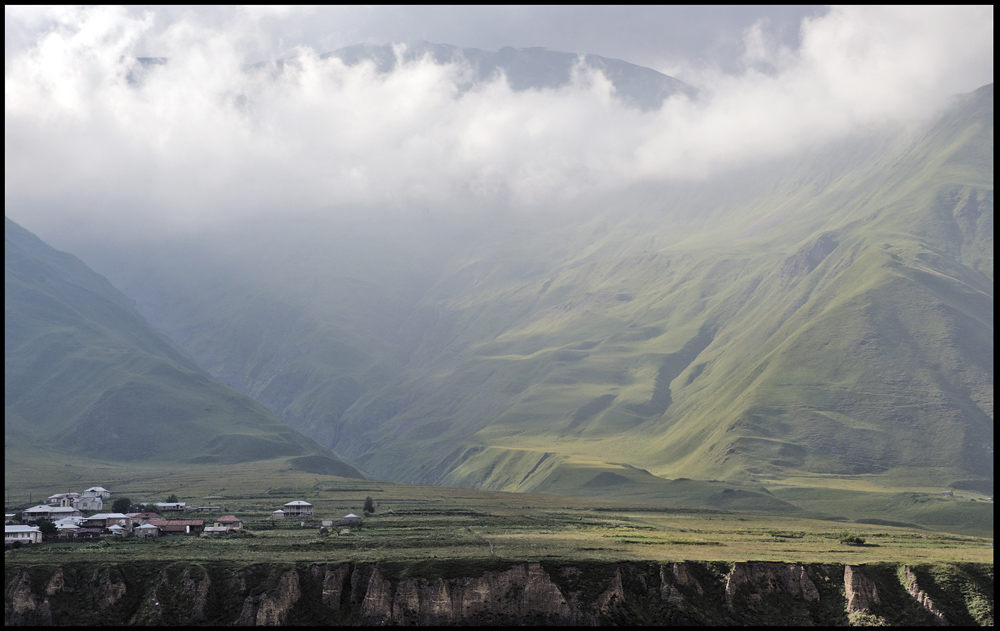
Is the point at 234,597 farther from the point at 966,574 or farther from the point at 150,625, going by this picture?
the point at 966,574

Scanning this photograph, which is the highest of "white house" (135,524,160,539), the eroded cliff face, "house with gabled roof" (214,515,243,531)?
"house with gabled roof" (214,515,243,531)

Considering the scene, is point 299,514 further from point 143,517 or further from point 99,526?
point 99,526

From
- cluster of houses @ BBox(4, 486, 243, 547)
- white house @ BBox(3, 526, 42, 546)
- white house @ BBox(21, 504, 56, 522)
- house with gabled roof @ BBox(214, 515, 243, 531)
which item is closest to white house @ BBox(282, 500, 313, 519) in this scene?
cluster of houses @ BBox(4, 486, 243, 547)

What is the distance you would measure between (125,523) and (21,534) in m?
15.5

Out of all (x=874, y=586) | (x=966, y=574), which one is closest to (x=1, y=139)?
(x=874, y=586)

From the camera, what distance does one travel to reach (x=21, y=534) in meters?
109

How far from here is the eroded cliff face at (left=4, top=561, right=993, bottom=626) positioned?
90.6m

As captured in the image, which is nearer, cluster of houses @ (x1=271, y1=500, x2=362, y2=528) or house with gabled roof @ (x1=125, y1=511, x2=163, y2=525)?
house with gabled roof @ (x1=125, y1=511, x2=163, y2=525)

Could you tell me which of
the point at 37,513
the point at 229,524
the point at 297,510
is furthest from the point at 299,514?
the point at 37,513

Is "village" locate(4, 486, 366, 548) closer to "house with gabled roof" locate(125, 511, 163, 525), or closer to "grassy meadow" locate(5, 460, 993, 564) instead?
"house with gabled roof" locate(125, 511, 163, 525)

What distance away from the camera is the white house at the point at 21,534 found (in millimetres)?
108062

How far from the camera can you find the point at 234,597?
302 feet

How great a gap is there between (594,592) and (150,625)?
4261 cm

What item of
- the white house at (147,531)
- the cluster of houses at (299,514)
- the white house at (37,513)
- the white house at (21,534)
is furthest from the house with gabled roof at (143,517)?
the cluster of houses at (299,514)
